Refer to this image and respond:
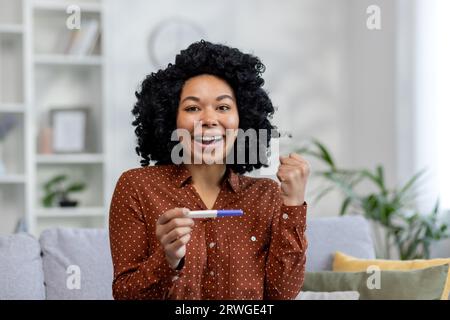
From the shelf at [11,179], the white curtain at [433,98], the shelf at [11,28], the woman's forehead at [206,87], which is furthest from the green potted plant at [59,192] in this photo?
the woman's forehead at [206,87]

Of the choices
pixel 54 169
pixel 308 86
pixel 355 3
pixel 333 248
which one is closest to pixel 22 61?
pixel 54 169

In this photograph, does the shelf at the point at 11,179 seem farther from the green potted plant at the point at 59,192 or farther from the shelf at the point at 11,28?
the shelf at the point at 11,28

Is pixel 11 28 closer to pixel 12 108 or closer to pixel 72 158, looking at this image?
pixel 12 108

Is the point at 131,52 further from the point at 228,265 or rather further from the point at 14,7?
the point at 228,265

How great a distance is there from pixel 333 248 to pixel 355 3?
8.35ft

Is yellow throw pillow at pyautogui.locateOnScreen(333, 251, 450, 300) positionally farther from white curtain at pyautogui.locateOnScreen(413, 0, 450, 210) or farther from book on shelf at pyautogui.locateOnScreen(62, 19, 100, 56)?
book on shelf at pyautogui.locateOnScreen(62, 19, 100, 56)

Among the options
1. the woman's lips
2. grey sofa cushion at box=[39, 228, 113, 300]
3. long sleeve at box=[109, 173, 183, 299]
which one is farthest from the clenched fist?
grey sofa cushion at box=[39, 228, 113, 300]

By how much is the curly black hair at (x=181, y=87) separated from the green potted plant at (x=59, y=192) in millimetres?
2726

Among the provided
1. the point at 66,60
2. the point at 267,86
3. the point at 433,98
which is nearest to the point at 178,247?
the point at 433,98

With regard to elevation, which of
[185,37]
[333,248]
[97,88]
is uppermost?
Result: [185,37]

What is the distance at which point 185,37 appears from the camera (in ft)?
14.9

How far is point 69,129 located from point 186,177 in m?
2.91

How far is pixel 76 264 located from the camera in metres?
2.29
